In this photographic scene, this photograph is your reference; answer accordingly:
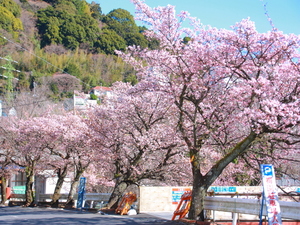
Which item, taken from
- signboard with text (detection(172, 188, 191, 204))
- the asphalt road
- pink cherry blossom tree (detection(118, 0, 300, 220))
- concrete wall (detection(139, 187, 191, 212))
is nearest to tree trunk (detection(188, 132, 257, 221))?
pink cherry blossom tree (detection(118, 0, 300, 220))

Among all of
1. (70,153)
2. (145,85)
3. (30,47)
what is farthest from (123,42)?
(145,85)

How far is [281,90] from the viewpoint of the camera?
10758mm

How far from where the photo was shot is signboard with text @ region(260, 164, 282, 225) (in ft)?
27.5

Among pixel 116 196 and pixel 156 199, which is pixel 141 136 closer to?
pixel 156 199

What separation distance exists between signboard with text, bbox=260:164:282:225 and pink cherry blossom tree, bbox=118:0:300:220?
144 centimetres

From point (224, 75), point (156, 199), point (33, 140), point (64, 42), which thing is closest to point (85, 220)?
point (156, 199)

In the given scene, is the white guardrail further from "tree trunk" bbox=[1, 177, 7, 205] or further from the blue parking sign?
"tree trunk" bbox=[1, 177, 7, 205]

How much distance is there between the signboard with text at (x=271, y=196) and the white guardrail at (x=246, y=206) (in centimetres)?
59

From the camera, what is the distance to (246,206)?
33.9ft

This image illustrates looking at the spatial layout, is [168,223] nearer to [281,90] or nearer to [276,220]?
[276,220]

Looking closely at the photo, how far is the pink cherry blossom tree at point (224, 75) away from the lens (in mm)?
10484

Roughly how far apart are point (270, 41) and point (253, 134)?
268 centimetres

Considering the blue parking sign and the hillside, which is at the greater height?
the hillside

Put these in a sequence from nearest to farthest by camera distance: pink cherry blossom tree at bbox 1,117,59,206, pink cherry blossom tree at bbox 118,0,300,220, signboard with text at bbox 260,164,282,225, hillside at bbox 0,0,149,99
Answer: signboard with text at bbox 260,164,282,225
pink cherry blossom tree at bbox 118,0,300,220
pink cherry blossom tree at bbox 1,117,59,206
hillside at bbox 0,0,149,99
